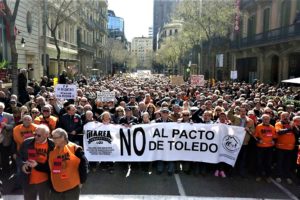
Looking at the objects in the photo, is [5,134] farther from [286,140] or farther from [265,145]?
[286,140]

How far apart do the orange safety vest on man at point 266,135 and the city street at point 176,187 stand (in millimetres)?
869

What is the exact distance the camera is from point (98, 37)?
233ft

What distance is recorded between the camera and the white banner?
8.40 meters

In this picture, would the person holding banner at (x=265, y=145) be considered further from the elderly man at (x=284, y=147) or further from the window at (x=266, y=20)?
the window at (x=266, y=20)

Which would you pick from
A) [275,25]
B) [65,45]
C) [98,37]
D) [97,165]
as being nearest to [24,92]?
[97,165]

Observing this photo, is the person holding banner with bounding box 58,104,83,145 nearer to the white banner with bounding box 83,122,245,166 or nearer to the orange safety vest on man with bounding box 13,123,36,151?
the white banner with bounding box 83,122,245,166

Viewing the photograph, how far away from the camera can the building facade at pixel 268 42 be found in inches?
1067

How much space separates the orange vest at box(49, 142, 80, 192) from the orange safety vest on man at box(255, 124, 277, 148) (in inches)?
Result: 181

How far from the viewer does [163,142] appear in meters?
8.48

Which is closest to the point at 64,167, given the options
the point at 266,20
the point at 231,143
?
the point at 231,143

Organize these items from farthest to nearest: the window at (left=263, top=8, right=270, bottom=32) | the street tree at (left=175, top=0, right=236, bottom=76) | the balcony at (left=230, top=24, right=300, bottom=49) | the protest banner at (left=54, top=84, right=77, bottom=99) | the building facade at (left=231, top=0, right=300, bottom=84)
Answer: the window at (left=263, top=8, right=270, bottom=32) < the street tree at (left=175, top=0, right=236, bottom=76) < the building facade at (left=231, top=0, right=300, bottom=84) < the balcony at (left=230, top=24, right=300, bottom=49) < the protest banner at (left=54, top=84, right=77, bottom=99)

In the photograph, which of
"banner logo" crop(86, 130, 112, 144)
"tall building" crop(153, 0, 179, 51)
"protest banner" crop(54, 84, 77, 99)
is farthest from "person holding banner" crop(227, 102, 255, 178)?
"tall building" crop(153, 0, 179, 51)

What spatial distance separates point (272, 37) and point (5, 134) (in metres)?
25.8

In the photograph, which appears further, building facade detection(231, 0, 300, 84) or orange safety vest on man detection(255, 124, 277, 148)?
building facade detection(231, 0, 300, 84)
